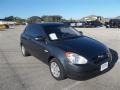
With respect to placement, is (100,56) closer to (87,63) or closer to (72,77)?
(87,63)

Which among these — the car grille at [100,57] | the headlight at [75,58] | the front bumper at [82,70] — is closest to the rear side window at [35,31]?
the headlight at [75,58]

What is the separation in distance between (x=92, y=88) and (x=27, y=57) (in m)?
4.38

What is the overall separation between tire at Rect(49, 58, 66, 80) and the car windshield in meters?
0.89

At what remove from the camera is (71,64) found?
15.6ft

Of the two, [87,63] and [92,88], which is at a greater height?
[87,63]

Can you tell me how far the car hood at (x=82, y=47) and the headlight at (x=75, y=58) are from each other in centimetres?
11

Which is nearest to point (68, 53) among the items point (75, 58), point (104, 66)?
point (75, 58)

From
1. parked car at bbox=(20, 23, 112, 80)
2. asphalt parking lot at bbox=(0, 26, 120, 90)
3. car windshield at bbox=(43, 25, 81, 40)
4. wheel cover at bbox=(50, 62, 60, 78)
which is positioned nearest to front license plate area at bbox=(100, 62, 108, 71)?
parked car at bbox=(20, 23, 112, 80)

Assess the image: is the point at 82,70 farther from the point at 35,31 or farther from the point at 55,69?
the point at 35,31

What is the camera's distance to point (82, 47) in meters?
5.25

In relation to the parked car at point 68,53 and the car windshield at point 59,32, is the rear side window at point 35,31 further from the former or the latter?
the car windshield at point 59,32

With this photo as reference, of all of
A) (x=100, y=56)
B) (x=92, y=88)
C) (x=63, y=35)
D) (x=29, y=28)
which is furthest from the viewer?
(x=29, y=28)

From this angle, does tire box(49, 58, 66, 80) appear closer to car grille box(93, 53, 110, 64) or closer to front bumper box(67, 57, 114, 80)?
front bumper box(67, 57, 114, 80)

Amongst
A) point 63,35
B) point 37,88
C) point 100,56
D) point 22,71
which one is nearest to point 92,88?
point 100,56
